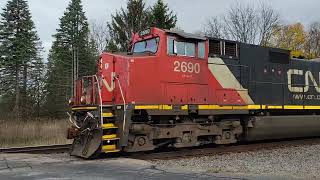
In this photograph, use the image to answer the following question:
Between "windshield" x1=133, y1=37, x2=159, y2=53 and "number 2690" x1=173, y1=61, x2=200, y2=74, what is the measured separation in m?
0.75

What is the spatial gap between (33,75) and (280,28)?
30.2 m

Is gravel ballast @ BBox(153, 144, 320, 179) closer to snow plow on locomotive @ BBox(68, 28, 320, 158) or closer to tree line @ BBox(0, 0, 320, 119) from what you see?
snow plow on locomotive @ BBox(68, 28, 320, 158)

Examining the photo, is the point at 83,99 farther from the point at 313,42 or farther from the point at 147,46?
the point at 313,42

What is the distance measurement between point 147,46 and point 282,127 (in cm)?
592

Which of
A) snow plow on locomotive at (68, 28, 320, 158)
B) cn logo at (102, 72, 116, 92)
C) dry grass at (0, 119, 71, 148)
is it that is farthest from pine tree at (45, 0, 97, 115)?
cn logo at (102, 72, 116, 92)

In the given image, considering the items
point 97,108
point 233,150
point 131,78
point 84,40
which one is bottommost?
point 233,150

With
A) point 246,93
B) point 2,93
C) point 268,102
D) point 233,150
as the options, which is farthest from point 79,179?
point 2,93

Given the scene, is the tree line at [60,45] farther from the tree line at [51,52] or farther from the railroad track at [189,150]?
the railroad track at [189,150]

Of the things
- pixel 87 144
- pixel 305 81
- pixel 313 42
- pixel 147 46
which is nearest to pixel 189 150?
pixel 87 144

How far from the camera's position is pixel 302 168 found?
9742mm

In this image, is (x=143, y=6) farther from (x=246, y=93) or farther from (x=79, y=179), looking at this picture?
(x=79, y=179)

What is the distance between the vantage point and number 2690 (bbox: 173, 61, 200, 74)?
12547 millimetres

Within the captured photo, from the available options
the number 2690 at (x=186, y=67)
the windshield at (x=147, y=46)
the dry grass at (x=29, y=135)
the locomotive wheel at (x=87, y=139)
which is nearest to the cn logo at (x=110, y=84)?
the locomotive wheel at (x=87, y=139)

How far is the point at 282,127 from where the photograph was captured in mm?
15516
